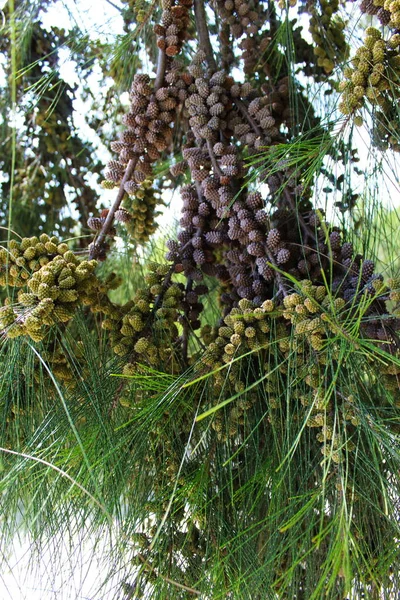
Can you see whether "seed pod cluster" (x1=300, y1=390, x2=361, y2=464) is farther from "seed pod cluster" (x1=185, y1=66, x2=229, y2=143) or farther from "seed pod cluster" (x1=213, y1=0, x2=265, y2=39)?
"seed pod cluster" (x1=213, y1=0, x2=265, y2=39)

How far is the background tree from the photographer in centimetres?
47

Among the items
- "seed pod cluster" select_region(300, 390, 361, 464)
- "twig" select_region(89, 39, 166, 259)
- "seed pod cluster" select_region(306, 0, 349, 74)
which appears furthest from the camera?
"seed pod cluster" select_region(306, 0, 349, 74)

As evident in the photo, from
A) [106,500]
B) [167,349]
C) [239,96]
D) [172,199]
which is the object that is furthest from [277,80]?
[106,500]

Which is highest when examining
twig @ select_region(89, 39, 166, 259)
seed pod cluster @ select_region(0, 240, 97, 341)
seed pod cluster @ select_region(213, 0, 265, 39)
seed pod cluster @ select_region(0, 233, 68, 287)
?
seed pod cluster @ select_region(213, 0, 265, 39)

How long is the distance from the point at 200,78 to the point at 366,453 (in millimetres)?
363

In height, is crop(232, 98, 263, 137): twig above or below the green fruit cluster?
above

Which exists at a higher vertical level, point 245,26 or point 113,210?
point 245,26

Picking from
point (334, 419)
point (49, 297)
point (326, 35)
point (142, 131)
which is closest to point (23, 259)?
point (49, 297)

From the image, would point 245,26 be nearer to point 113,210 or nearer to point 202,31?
point 202,31

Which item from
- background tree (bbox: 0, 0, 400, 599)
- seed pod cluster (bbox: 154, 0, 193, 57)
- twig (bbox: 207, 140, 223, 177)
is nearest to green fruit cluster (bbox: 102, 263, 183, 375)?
background tree (bbox: 0, 0, 400, 599)

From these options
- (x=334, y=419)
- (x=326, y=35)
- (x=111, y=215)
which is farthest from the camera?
(x=326, y=35)

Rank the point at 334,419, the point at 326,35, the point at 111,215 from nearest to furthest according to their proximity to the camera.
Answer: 1. the point at 334,419
2. the point at 111,215
3. the point at 326,35

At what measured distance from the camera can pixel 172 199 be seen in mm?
898

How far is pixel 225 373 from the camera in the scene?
0.52 meters
